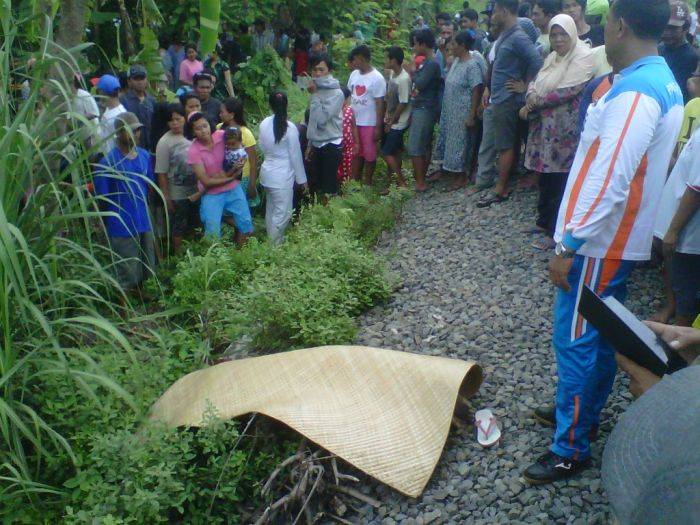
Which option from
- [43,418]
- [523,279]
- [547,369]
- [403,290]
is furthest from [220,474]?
[523,279]

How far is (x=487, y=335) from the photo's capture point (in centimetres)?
482

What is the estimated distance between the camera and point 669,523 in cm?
109

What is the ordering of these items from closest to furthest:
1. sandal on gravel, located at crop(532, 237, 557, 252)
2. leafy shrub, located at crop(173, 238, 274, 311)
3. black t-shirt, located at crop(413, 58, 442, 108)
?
leafy shrub, located at crop(173, 238, 274, 311), sandal on gravel, located at crop(532, 237, 557, 252), black t-shirt, located at crop(413, 58, 442, 108)

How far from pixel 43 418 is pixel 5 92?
1.62 meters

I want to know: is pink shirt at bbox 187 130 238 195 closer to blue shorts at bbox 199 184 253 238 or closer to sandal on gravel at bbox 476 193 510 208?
blue shorts at bbox 199 184 253 238

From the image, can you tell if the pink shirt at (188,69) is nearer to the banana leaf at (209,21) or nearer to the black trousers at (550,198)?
the black trousers at (550,198)

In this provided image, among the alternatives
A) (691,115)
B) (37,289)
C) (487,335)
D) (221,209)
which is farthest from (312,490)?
(221,209)

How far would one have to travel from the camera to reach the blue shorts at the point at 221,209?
6.99 metres

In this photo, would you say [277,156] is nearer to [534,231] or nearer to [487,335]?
[534,231]

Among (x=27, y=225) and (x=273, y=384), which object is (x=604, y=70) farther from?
(x=27, y=225)

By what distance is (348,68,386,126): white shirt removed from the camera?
8.67 metres

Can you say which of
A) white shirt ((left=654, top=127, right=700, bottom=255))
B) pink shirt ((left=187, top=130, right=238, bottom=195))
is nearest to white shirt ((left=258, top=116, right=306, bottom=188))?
pink shirt ((left=187, top=130, right=238, bottom=195))

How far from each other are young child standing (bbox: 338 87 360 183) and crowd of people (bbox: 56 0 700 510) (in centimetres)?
2

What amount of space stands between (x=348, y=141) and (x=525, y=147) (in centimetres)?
234
